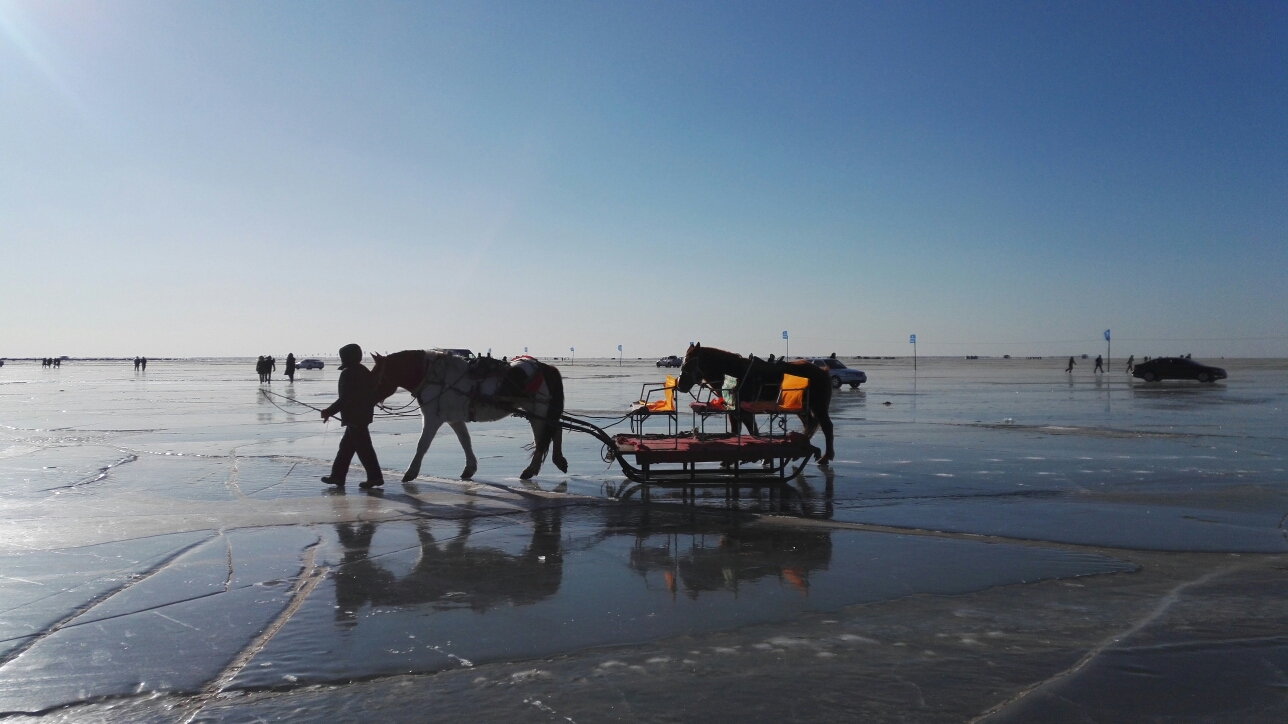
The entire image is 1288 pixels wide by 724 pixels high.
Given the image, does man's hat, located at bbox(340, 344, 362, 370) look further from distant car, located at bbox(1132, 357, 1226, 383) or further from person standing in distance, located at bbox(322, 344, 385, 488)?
distant car, located at bbox(1132, 357, 1226, 383)


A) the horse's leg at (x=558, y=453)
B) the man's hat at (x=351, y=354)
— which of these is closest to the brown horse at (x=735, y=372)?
the horse's leg at (x=558, y=453)

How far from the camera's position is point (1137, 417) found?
22.2 m

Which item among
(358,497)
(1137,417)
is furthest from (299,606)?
(1137,417)

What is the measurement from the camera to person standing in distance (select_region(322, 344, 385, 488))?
10711mm

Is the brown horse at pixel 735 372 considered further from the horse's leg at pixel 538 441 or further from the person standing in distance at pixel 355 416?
the person standing in distance at pixel 355 416

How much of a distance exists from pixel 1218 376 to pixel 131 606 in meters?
54.8

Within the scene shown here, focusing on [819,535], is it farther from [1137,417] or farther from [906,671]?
[1137,417]

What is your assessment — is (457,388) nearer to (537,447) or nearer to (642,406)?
(537,447)

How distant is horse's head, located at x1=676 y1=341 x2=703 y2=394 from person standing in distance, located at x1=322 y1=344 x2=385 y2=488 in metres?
4.28

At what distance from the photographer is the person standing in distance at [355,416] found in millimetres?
10711

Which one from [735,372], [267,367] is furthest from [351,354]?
[267,367]

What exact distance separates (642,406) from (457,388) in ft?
8.86

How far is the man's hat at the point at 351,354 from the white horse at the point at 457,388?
0.25 metres

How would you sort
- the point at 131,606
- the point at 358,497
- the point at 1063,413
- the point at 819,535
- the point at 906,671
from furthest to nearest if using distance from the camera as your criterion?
the point at 1063,413
the point at 358,497
the point at 819,535
the point at 131,606
the point at 906,671
